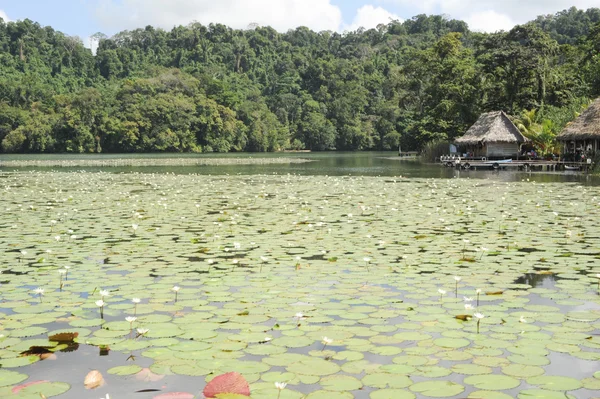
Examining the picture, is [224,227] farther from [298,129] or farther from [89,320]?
[298,129]

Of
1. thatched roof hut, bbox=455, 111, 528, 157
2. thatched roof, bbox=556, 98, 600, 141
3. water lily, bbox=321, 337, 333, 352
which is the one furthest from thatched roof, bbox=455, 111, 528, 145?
water lily, bbox=321, 337, 333, 352

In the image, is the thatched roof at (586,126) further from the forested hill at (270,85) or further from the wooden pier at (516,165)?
the forested hill at (270,85)

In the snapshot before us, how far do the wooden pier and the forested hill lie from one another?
703 centimetres

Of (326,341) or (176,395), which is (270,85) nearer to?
(326,341)

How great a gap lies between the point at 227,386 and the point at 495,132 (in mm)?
34552

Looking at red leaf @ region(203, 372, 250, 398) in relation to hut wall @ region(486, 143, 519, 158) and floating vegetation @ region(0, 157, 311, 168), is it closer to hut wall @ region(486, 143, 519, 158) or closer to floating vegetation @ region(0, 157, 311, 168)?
hut wall @ region(486, 143, 519, 158)

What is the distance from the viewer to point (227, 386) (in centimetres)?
330

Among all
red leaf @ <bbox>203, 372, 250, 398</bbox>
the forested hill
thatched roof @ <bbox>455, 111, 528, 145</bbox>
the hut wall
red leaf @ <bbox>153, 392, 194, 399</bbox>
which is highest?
the forested hill

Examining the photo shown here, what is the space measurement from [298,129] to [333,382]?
87.6 metres

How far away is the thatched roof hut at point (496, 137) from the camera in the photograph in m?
35.4

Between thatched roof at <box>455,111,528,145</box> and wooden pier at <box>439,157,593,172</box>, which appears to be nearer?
wooden pier at <box>439,157,593,172</box>

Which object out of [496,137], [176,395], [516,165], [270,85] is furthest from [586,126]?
[270,85]

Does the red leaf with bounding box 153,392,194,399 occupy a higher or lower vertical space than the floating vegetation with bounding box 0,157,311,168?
higher

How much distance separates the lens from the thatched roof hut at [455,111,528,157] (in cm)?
3538
